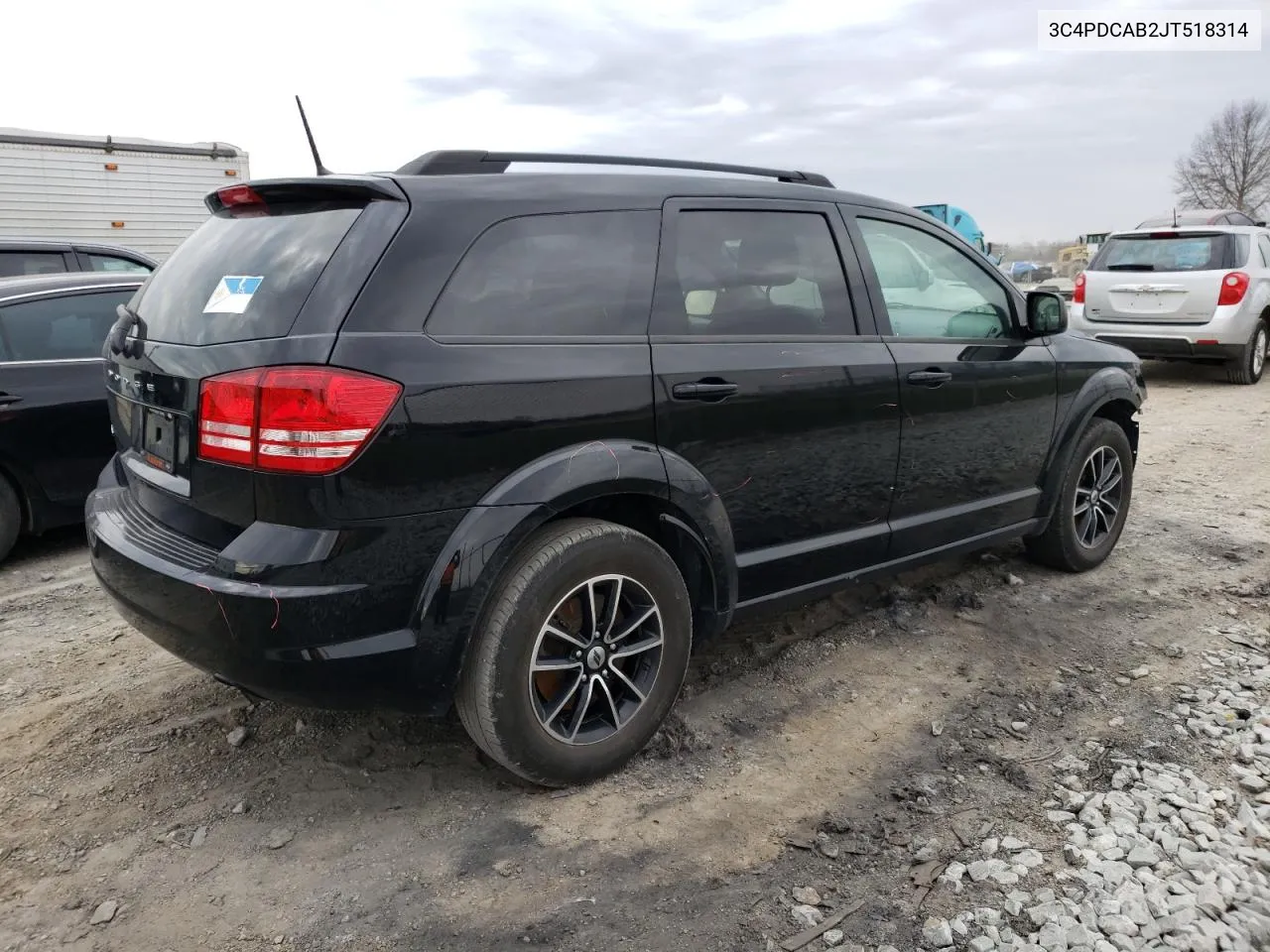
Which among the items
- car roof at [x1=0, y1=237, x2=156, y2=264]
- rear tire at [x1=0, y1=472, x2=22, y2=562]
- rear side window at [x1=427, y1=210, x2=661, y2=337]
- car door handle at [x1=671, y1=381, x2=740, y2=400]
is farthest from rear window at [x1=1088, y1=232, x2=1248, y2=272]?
rear tire at [x1=0, y1=472, x2=22, y2=562]

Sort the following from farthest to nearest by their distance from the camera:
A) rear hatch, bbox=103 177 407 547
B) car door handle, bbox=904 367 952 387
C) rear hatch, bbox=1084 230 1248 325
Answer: rear hatch, bbox=1084 230 1248 325 < car door handle, bbox=904 367 952 387 < rear hatch, bbox=103 177 407 547

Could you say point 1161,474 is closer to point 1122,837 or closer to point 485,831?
point 1122,837

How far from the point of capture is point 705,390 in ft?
9.93

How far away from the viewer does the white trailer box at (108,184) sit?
1233cm

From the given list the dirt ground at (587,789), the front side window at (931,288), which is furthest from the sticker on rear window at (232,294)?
the front side window at (931,288)

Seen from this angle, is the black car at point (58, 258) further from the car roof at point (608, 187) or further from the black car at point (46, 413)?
the car roof at point (608, 187)

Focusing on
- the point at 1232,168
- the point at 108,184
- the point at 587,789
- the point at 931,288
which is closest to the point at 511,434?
the point at 587,789

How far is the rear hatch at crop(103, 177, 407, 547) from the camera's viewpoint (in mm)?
2398

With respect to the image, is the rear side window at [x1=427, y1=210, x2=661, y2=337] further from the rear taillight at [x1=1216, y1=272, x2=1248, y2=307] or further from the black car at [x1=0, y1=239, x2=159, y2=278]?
the rear taillight at [x1=1216, y1=272, x2=1248, y2=307]

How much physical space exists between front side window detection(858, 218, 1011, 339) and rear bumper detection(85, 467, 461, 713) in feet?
6.99

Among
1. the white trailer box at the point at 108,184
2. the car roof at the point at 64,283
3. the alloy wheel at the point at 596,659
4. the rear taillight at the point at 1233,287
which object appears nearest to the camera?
the alloy wheel at the point at 596,659

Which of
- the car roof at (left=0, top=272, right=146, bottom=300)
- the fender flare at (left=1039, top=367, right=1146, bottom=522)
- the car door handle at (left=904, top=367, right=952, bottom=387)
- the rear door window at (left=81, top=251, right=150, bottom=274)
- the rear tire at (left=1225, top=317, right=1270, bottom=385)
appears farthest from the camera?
the rear tire at (left=1225, top=317, right=1270, bottom=385)

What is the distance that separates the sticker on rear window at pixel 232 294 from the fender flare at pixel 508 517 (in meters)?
0.85

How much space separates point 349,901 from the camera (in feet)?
8.03
